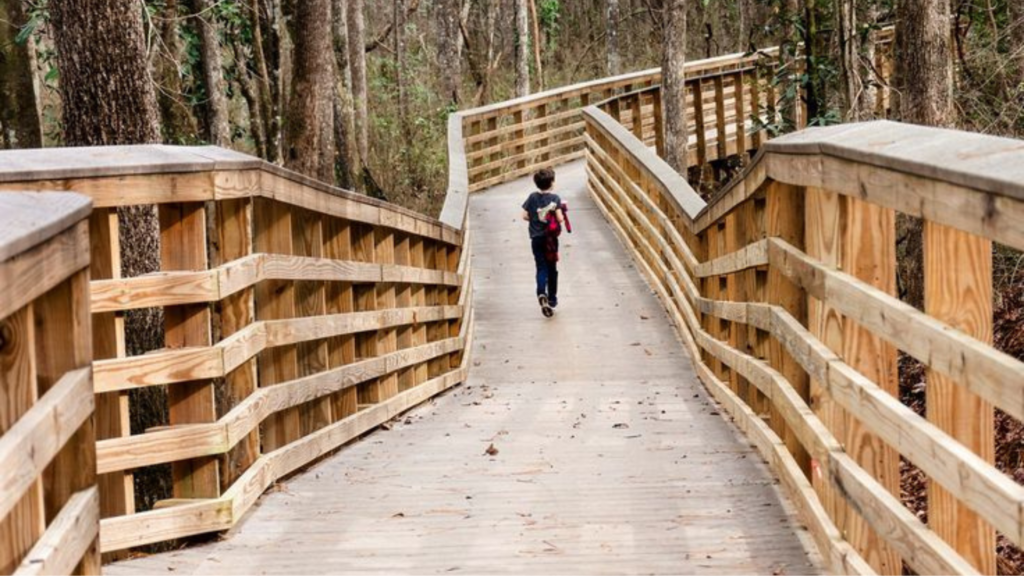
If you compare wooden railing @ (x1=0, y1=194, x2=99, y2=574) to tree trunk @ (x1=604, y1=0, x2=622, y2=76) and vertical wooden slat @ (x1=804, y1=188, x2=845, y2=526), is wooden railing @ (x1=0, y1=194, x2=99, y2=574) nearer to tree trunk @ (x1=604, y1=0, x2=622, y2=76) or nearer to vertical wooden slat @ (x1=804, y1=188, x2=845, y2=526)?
vertical wooden slat @ (x1=804, y1=188, x2=845, y2=526)

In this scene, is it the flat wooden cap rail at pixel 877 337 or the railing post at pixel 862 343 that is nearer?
the flat wooden cap rail at pixel 877 337

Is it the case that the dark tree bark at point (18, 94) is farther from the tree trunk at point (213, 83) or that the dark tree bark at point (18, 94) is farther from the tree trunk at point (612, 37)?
the tree trunk at point (612, 37)

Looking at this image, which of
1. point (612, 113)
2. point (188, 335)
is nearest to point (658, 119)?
point (612, 113)

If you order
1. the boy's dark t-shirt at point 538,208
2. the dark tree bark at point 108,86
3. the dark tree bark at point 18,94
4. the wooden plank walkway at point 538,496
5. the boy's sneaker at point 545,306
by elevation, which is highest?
the dark tree bark at point 18,94

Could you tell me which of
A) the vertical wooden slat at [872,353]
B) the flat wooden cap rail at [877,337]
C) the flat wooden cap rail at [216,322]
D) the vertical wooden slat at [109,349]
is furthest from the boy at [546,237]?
the vertical wooden slat at [872,353]

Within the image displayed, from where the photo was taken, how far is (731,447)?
325 inches

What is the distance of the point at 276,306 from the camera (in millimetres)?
7367

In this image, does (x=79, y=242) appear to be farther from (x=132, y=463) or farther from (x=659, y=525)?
(x=659, y=525)

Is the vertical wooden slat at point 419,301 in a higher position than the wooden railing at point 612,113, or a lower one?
lower

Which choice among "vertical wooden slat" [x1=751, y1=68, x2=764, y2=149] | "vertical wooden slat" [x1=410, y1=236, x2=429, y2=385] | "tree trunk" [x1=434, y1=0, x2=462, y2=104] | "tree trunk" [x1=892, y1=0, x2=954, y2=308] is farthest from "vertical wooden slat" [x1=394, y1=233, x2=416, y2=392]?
"tree trunk" [x1=434, y1=0, x2=462, y2=104]

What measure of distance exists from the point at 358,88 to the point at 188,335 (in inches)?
851

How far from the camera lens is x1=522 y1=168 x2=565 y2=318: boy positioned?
15531 mm

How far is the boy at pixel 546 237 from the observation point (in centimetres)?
1553

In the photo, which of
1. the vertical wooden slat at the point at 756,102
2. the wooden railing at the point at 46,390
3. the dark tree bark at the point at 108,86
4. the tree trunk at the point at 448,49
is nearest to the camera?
the wooden railing at the point at 46,390
